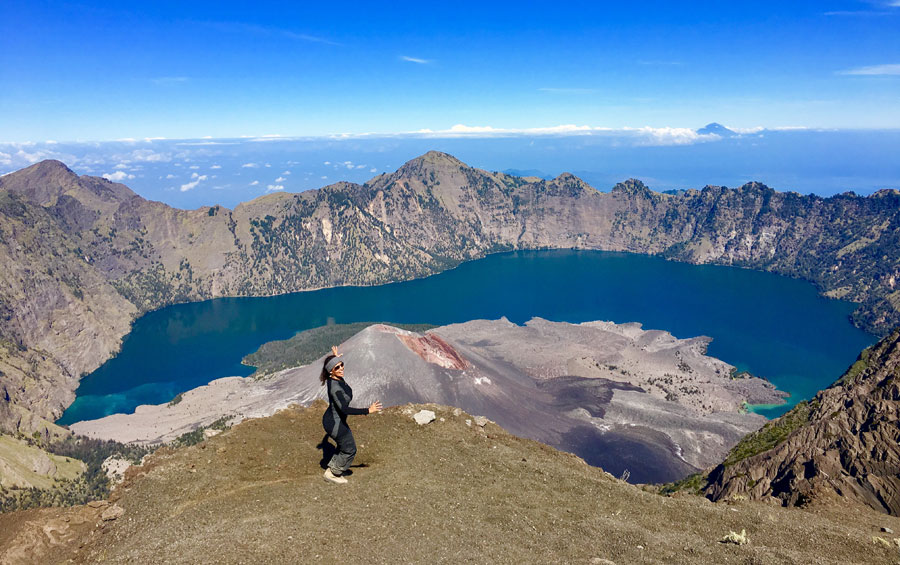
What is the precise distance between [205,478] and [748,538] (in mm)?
21276

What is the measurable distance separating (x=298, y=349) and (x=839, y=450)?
15345 centimetres

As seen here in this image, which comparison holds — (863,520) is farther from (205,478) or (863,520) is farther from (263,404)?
(263,404)

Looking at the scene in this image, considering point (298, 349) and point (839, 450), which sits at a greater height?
point (839, 450)

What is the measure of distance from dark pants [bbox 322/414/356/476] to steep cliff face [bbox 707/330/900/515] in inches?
1542

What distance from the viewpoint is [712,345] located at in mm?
175500

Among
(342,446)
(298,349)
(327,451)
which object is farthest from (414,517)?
(298,349)

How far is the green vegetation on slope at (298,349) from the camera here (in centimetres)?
15975

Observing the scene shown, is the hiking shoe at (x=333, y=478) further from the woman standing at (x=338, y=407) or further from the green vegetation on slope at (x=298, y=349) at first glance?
the green vegetation on slope at (x=298, y=349)

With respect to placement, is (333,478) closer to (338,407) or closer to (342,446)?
(342,446)

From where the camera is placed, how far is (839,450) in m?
55.2

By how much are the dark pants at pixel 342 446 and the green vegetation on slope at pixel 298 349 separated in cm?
14010

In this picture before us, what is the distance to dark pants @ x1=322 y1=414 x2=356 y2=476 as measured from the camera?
1809 cm

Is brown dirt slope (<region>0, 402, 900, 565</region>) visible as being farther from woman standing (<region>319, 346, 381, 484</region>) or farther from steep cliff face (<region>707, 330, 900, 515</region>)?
steep cliff face (<region>707, 330, 900, 515</region>)

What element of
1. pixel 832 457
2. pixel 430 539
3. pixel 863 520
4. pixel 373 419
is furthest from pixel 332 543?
pixel 832 457
